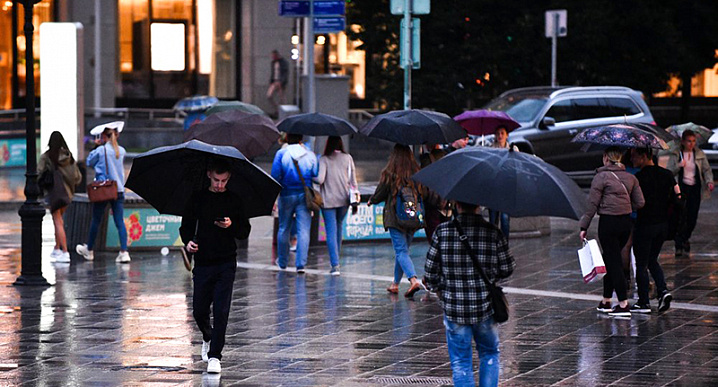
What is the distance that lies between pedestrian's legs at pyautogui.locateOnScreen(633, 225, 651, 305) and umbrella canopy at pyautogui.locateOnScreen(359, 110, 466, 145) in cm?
210

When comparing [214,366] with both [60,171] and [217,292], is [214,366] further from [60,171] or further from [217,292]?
[60,171]

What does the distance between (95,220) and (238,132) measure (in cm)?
201

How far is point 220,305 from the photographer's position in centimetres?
923

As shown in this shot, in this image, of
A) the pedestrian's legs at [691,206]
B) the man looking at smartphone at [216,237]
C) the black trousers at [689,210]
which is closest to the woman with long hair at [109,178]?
the man looking at smartphone at [216,237]

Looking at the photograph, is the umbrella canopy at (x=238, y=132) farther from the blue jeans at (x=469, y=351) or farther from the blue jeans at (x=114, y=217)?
the blue jeans at (x=469, y=351)

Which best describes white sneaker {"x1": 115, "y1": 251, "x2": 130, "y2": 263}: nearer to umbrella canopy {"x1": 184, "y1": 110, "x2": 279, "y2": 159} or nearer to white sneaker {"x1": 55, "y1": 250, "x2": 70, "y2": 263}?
white sneaker {"x1": 55, "y1": 250, "x2": 70, "y2": 263}

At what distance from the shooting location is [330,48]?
42.8 metres

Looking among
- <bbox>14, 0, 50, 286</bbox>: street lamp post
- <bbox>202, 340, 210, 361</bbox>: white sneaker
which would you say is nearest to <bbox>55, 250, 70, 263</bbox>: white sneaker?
<bbox>14, 0, 50, 286</bbox>: street lamp post

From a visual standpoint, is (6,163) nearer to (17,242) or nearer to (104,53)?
(104,53)

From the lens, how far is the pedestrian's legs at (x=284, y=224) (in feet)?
48.5

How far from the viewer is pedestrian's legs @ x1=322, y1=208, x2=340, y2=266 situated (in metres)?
14.6

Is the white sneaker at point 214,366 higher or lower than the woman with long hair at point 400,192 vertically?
lower

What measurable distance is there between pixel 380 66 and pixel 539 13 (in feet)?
17.2

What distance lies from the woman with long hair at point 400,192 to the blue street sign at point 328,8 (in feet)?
15.6
